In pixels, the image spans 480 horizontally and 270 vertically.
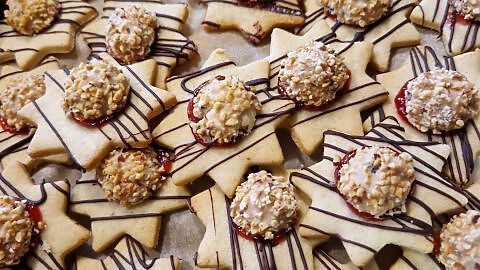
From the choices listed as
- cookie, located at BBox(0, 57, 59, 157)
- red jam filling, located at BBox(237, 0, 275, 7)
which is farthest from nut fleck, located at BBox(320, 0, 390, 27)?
cookie, located at BBox(0, 57, 59, 157)

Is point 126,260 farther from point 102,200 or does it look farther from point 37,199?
point 37,199

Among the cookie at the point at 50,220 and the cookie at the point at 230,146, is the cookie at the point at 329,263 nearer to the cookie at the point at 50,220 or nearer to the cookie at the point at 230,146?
the cookie at the point at 230,146

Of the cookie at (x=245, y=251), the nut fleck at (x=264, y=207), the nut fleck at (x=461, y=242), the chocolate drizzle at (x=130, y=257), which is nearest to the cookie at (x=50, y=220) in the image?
the chocolate drizzle at (x=130, y=257)

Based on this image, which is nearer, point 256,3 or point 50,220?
point 50,220

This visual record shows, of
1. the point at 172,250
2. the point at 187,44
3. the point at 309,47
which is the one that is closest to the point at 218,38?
the point at 187,44

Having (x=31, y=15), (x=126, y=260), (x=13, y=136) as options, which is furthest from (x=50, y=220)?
(x=31, y=15)

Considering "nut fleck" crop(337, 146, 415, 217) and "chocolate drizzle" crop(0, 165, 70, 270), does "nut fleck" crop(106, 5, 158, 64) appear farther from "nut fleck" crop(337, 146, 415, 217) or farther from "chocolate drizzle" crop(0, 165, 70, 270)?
"nut fleck" crop(337, 146, 415, 217)
